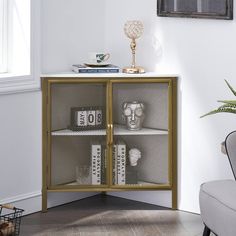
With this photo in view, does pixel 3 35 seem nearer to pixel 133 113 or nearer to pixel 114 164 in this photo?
pixel 133 113

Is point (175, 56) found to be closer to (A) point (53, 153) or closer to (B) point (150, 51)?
(B) point (150, 51)

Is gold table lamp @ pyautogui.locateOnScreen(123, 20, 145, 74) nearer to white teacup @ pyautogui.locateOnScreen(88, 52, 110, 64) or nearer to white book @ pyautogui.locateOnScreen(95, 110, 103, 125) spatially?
white teacup @ pyautogui.locateOnScreen(88, 52, 110, 64)

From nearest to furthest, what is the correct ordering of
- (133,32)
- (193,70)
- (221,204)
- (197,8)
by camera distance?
(221,204) < (197,8) < (193,70) < (133,32)

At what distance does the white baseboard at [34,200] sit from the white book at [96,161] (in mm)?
272

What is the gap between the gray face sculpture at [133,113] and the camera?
14.3ft

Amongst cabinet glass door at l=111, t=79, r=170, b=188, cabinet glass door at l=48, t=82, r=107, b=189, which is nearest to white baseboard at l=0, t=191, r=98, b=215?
cabinet glass door at l=48, t=82, r=107, b=189

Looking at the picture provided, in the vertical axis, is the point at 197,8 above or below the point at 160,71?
above

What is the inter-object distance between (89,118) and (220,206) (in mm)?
1441

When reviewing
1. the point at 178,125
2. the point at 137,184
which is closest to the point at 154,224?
the point at 137,184

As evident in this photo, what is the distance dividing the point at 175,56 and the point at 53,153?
38.8 inches

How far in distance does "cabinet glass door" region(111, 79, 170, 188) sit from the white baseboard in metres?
0.37

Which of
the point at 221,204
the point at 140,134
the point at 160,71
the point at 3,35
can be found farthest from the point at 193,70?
the point at 221,204

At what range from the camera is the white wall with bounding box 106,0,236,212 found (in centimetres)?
413

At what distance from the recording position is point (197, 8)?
4.17 m
